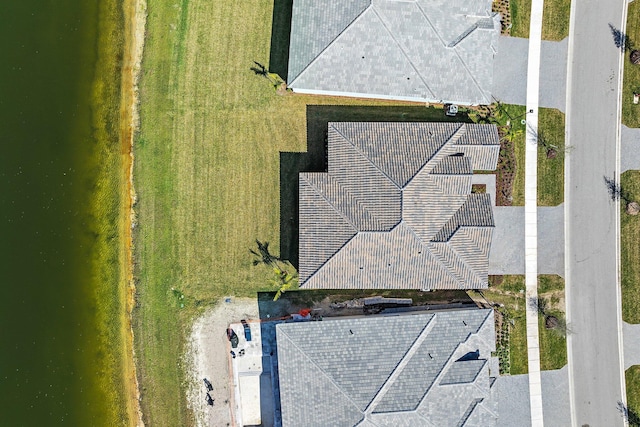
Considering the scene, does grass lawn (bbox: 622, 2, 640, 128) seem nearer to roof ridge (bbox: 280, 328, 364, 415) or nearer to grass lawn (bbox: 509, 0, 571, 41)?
grass lawn (bbox: 509, 0, 571, 41)

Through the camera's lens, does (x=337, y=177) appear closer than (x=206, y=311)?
Yes

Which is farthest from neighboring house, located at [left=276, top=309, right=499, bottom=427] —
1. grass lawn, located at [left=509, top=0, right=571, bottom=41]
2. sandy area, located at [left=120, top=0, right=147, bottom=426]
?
grass lawn, located at [left=509, top=0, right=571, bottom=41]

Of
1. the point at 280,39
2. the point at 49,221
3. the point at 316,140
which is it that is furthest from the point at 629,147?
the point at 49,221

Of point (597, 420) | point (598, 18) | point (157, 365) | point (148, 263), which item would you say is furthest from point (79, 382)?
point (598, 18)

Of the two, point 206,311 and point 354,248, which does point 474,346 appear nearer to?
point 354,248

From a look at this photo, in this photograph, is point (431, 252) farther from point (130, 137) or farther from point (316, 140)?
point (130, 137)

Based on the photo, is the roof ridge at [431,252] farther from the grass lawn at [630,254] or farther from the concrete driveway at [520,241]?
the grass lawn at [630,254]
